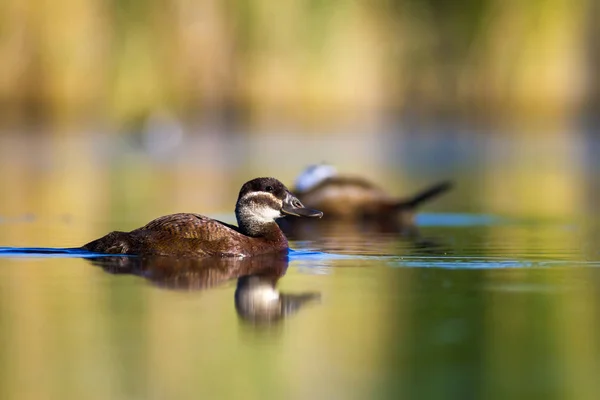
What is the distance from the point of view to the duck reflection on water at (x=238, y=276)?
19.7ft

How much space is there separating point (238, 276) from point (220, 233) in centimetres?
68

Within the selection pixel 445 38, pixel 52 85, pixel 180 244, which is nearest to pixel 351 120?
pixel 445 38

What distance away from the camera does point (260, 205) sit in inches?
313

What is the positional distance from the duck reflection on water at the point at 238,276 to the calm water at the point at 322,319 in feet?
0.05

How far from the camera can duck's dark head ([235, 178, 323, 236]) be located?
7.96 m

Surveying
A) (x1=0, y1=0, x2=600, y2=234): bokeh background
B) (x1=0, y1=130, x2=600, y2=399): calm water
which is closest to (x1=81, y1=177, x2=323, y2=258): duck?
(x1=0, y1=130, x2=600, y2=399): calm water

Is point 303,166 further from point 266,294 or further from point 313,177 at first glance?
point 266,294

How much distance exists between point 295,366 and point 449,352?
646 millimetres

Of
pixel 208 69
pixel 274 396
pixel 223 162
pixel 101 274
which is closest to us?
pixel 274 396

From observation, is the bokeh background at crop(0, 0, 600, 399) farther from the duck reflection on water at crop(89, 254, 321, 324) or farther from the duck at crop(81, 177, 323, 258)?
the duck at crop(81, 177, 323, 258)

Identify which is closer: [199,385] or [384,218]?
[199,385]

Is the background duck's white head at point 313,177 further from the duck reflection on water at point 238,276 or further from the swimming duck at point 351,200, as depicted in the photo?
the duck reflection on water at point 238,276

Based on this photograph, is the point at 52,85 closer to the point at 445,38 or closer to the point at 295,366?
the point at 445,38

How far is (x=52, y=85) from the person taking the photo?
24141 millimetres
